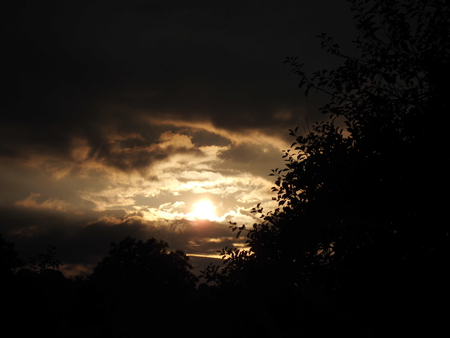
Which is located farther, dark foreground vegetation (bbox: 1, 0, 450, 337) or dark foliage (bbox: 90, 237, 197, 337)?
dark foliage (bbox: 90, 237, 197, 337)

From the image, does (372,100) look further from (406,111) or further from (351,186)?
(351,186)

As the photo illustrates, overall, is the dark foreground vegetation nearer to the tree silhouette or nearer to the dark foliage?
the tree silhouette

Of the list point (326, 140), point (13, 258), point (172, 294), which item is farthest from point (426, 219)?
point (172, 294)

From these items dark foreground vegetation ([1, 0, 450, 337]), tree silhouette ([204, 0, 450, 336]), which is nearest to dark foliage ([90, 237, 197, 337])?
dark foreground vegetation ([1, 0, 450, 337])

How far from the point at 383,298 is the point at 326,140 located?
6.47 m

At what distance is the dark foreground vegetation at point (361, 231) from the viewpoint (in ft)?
23.8

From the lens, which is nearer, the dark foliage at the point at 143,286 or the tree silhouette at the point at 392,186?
the tree silhouette at the point at 392,186

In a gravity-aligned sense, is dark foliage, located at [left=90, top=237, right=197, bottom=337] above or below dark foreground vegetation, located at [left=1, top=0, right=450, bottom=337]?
Result: below

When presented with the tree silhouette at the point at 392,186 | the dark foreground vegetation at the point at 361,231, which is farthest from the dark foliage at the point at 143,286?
the tree silhouette at the point at 392,186

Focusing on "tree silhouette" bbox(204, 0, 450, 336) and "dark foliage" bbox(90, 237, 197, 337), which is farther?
"dark foliage" bbox(90, 237, 197, 337)

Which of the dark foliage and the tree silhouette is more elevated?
the tree silhouette

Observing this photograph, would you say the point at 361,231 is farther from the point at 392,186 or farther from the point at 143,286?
the point at 143,286

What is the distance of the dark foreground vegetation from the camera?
7262 millimetres

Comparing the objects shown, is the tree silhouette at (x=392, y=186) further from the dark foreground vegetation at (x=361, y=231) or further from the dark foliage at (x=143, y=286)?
the dark foliage at (x=143, y=286)
